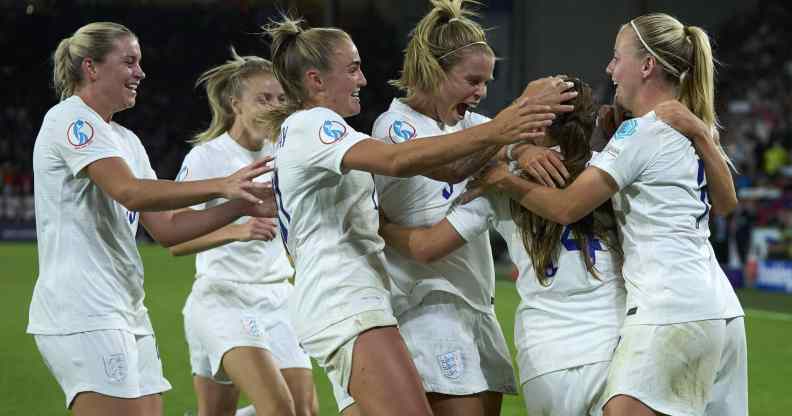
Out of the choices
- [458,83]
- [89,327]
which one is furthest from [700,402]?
[89,327]

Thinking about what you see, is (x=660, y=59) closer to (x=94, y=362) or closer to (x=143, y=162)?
(x=143, y=162)

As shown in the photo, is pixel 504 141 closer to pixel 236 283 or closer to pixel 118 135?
pixel 118 135

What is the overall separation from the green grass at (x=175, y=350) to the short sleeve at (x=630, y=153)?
13.2 ft

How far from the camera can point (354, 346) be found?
3.62 m

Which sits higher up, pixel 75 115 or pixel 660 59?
pixel 660 59

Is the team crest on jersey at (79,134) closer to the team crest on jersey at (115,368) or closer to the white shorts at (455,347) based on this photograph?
the team crest on jersey at (115,368)

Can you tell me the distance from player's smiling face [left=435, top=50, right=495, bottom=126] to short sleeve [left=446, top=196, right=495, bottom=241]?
51cm

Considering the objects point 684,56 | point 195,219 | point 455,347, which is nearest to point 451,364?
point 455,347

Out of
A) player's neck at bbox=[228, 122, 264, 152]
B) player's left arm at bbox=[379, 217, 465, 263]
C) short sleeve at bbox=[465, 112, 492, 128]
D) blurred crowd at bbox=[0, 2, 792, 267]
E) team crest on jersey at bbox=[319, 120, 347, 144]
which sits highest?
team crest on jersey at bbox=[319, 120, 347, 144]

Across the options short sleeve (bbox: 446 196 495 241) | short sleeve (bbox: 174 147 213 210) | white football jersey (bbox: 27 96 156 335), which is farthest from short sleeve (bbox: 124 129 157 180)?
short sleeve (bbox: 446 196 495 241)

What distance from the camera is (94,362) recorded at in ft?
13.2

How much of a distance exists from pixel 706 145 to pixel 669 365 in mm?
757

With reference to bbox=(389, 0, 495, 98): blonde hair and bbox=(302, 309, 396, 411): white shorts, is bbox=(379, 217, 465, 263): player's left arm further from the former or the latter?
bbox=(389, 0, 495, 98): blonde hair

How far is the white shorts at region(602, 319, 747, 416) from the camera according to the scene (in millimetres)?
3504
